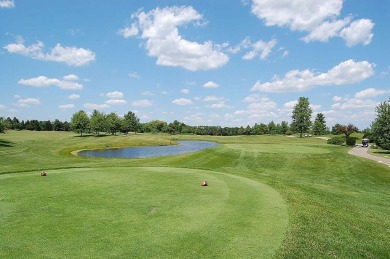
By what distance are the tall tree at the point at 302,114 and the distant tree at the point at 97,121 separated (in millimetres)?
74346

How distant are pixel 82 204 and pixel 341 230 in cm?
906

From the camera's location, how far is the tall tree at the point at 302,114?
99.8m

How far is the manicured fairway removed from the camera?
297 inches

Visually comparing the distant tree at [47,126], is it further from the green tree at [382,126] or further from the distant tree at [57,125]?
the green tree at [382,126]

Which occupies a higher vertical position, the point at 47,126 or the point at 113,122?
the point at 113,122

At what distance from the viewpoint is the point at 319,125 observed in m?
132

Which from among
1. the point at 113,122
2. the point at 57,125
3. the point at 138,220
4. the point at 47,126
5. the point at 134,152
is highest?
the point at 113,122

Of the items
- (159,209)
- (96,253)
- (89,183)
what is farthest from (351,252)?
(89,183)

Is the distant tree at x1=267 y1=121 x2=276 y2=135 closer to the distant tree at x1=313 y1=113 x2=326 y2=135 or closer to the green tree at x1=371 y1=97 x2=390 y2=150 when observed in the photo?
the distant tree at x1=313 y1=113 x2=326 y2=135

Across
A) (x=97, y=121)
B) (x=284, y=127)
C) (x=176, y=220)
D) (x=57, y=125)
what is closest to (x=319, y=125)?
(x=284, y=127)

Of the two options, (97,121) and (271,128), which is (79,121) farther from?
(271,128)

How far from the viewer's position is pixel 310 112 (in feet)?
328

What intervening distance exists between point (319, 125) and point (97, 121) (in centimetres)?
9349

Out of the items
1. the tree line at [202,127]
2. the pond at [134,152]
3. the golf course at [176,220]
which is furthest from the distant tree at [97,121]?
the golf course at [176,220]
